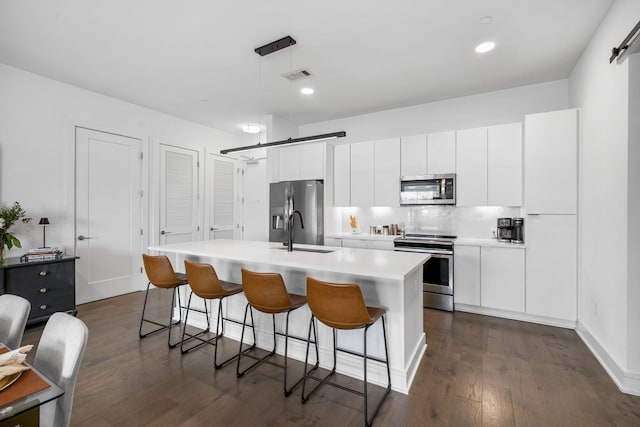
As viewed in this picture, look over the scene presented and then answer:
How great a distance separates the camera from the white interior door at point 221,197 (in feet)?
19.9

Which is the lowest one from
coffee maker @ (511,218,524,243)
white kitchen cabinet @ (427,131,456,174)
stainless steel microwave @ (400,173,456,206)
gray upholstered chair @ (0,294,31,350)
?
gray upholstered chair @ (0,294,31,350)

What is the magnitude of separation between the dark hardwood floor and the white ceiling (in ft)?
9.20

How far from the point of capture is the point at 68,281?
12.1 ft

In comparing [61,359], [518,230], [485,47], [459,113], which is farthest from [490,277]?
[61,359]

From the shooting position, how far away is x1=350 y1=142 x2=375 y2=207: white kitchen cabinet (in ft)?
16.2

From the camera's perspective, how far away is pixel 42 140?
384 centimetres

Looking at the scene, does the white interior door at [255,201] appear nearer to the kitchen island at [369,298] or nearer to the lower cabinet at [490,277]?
the kitchen island at [369,298]

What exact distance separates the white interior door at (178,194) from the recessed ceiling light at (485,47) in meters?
4.83

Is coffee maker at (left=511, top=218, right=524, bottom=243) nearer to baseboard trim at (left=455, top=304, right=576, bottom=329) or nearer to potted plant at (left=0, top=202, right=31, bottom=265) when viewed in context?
baseboard trim at (left=455, top=304, right=576, bottom=329)

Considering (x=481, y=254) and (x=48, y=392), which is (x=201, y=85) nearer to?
(x=48, y=392)

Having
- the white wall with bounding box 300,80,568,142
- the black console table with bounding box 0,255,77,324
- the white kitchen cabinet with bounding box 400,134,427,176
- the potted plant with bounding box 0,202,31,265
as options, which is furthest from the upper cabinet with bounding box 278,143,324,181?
the potted plant with bounding box 0,202,31,265

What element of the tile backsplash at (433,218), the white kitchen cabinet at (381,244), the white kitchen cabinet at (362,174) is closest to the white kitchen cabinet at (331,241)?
the tile backsplash at (433,218)

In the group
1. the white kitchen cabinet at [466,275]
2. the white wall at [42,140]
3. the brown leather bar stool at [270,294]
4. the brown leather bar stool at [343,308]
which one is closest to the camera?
the brown leather bar stool at [343,308]

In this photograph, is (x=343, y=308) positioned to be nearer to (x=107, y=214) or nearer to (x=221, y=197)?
(x=107, y=214)
